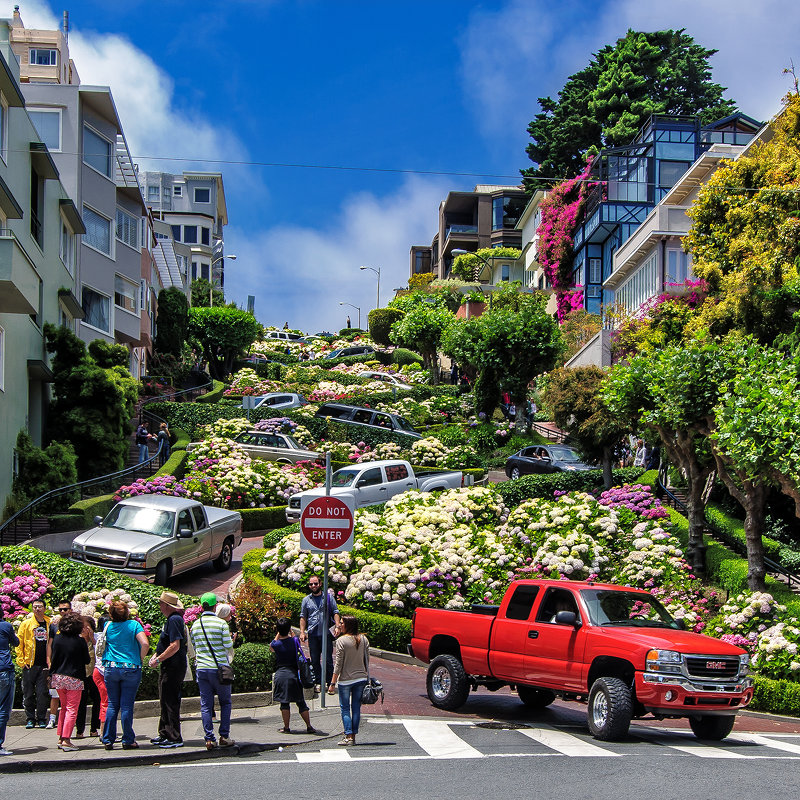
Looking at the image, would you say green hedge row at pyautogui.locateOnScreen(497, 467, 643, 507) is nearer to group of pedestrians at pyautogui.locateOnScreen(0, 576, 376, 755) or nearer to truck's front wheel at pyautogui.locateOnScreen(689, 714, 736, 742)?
truck's front wheel at pyautogui.locateOnScreen(689, 714, 736, 742)

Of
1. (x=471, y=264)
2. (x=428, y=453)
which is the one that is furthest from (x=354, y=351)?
(x=428, y=453)

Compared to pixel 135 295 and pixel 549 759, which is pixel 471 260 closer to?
pixel 135 295

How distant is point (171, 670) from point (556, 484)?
18.6 m

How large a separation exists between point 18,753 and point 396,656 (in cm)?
809

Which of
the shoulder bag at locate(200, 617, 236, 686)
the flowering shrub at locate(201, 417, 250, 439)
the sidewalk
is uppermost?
the flowering shrub at locate(201, 417, 250, 439)

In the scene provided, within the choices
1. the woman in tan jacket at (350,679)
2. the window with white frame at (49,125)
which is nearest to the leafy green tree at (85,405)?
the window with white frame at (49,125)

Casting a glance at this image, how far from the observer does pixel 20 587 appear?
14422mm

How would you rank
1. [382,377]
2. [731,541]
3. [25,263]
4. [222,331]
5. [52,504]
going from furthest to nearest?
[222,331] → [382,377] → [52,504] → [731,541] → [25,263]

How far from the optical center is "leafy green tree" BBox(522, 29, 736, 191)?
75.6 metres

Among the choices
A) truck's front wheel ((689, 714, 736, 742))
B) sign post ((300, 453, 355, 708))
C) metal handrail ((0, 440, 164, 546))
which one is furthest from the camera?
metal handrail ((0, 440, 164, 546))

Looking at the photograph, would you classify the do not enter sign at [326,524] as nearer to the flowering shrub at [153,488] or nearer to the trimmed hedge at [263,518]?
the flowering shrub at [153,488]

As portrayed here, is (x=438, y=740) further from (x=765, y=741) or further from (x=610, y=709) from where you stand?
(x=765, y=741)

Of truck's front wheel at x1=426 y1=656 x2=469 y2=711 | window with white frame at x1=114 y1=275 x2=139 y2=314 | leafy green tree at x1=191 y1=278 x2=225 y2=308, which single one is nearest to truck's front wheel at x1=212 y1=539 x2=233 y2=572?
truck's front wheel at x1=426 y1=656 x2=469 y2=711

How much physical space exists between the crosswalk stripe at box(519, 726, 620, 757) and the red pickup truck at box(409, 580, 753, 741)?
1.10 feet
